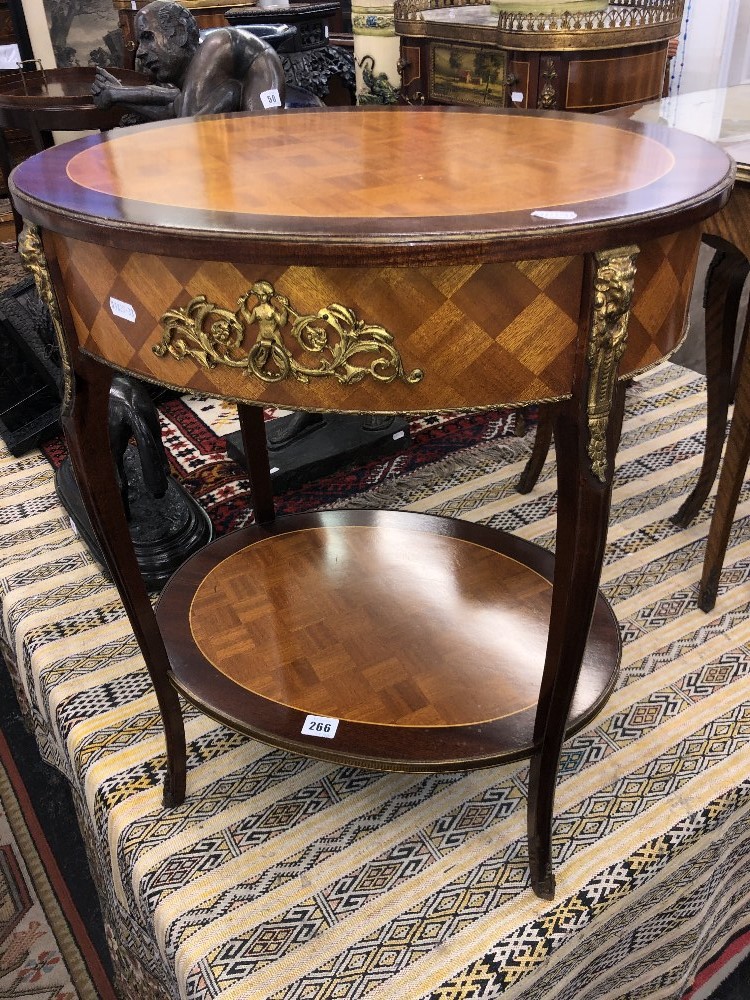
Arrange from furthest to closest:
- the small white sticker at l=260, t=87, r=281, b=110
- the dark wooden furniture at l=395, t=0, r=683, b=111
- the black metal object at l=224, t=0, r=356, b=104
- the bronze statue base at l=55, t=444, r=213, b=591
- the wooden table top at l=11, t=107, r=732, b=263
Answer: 1. the black metal object at l=224, t=0, r=356, b=104
2. the dark wooden furniture at l=395, t=0, r=683, b=111
3. the small white sticker at l=260, t=87, r=281, b=110
4. the bronze statue base at l=55, t=444, r=213, b=591
5. the wooden table top at l=11, t=107, r=732, b=263

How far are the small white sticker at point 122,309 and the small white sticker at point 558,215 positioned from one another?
37 cm

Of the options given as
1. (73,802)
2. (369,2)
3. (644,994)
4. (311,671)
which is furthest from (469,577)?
(369,2)

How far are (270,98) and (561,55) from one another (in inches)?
46.1

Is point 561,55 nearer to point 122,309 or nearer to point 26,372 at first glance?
point 26,372

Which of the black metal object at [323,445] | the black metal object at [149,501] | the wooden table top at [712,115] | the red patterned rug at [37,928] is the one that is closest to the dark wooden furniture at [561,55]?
the wooden table top at [712,115]

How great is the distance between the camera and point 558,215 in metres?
0.67

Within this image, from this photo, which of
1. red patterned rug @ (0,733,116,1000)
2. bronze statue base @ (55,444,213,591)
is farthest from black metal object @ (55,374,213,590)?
red patterned rug @ (0,733,116,1000)

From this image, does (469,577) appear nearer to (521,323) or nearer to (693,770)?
(693,770)

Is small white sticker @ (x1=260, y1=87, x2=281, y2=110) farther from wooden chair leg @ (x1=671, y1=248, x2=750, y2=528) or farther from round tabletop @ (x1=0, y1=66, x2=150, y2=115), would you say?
round tabletop @ (x1=0, y1=66, x2=150, y2=115)

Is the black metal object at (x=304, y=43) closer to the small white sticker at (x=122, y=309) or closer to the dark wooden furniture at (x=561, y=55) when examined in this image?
the dark wooden furniture at (x=561, y=55)

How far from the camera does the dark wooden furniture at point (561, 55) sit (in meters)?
2.49

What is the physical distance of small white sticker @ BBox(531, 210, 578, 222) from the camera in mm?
663

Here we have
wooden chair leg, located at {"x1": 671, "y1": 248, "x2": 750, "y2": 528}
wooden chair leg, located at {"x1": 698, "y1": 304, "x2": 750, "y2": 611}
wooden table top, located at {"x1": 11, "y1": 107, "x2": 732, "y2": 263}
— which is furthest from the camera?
wooden chair leg, located at {"x1": 671, "y1": 248, "x2": 750, "y2": 528}

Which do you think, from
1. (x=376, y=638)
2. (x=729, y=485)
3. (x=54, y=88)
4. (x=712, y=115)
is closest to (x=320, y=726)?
(x=376, y=638)
